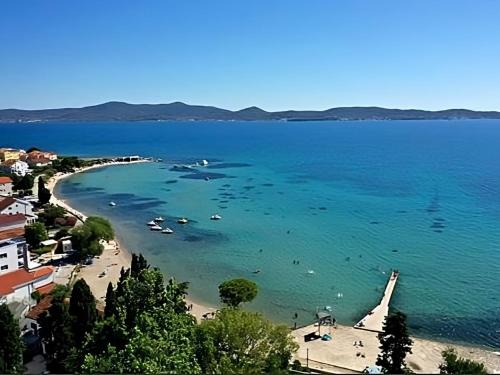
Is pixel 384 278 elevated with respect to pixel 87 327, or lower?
lower

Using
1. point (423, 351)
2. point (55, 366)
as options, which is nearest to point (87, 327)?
point (55, 366)

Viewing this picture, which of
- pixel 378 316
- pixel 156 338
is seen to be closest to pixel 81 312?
pixel 156 338

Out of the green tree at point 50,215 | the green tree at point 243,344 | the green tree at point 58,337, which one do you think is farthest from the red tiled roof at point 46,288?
the green tree at point 50,215

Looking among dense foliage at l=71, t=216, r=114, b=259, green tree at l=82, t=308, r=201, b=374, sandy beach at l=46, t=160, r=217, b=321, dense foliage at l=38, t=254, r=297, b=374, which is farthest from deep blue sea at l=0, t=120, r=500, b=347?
green tree at l=82, t=308, r=201, b=374

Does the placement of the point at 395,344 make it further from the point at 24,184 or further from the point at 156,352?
the point at 24,184

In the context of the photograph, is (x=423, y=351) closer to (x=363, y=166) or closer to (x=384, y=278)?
(x=384, y=278)

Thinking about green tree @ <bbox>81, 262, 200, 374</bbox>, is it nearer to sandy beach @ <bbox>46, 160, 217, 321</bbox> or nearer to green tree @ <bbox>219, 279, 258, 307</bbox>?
green tree @ <bbox>219, 279, 258, 307</bbox>

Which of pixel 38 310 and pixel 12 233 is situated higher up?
pixel 12 233
